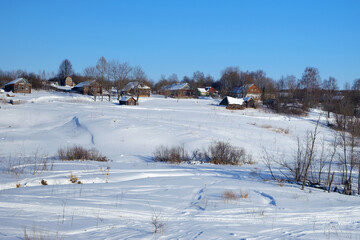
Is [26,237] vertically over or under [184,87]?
under

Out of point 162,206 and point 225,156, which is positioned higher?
point 162,206

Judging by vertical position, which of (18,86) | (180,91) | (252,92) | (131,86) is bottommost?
(18,86)

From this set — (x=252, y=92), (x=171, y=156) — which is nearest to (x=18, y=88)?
(x=171, y=156)

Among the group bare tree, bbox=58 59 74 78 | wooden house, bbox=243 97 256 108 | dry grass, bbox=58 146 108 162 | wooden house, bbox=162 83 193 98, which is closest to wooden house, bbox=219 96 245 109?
wooden house, bbox=243 97 256 108

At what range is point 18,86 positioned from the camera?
5978 centimetres

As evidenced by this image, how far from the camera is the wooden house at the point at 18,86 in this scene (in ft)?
195

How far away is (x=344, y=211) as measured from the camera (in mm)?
7719

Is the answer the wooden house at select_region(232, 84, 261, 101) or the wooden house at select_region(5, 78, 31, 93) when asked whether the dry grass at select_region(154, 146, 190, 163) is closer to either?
the wooden house at select_region(5, 78, 31, 93)

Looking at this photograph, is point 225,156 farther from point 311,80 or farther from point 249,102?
point 311,80

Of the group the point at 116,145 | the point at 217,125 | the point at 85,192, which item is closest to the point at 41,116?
the point at 116,145

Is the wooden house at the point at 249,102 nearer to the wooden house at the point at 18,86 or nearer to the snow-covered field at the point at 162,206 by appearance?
the snow-covered field at the point at 162,206

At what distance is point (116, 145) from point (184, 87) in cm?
6100

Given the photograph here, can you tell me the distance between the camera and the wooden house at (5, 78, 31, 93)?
5931 centimetres

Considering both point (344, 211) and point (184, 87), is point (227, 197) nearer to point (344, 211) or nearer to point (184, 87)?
point (344, 211)
